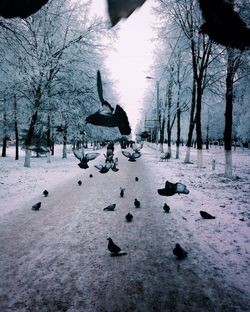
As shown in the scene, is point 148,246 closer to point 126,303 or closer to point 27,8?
point 126,303

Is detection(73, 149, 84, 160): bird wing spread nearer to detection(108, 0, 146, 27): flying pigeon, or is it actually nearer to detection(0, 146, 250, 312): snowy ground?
detection(108, 0, 146, 27): flying pigeon

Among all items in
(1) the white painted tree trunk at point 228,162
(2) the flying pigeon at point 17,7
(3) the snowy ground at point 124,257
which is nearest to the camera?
(2) the flying pigeon at point 17,7

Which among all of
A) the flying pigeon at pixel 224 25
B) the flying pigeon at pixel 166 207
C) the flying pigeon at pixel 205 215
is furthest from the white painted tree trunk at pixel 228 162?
the flying pigeon at pixel 224 25

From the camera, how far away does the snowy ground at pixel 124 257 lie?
369 centimetres

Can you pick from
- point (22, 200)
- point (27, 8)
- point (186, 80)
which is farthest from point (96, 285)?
point (186, 80)

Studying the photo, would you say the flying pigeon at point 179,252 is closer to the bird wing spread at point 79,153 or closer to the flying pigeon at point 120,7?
the bird wing spread at point 79,153

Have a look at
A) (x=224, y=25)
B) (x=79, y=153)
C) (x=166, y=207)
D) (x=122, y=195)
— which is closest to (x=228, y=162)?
(x=122, y=195)

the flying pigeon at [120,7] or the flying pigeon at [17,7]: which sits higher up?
the flying pigeon at [120,7]

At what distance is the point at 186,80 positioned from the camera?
25891 mm

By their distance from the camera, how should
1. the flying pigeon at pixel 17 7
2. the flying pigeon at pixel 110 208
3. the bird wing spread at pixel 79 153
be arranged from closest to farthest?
the flying pigeon at pixel 17 7 < the bird wing spread at pixel 79 153 < the flying pigeon at pixel 110 208

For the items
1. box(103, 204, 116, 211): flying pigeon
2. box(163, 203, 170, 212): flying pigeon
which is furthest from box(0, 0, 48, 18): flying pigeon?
box(103, 204, 116, 211): flying pigeon

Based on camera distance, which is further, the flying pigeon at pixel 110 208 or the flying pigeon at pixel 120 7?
the flying pigeon at pixel 110 208

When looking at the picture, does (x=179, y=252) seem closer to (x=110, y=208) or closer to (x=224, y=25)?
(x=110, y=208)

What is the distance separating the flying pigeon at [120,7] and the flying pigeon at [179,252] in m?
4.72
